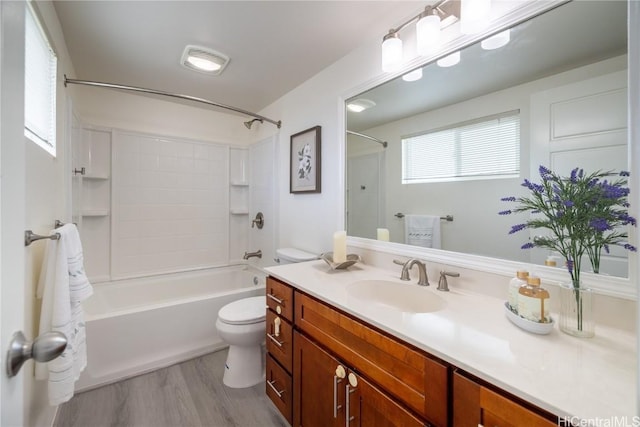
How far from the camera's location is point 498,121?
46.1 inches

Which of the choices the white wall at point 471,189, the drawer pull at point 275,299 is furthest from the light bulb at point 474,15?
the drawer pull at point 275,299

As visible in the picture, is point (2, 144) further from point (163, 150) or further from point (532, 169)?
point (163, 150)

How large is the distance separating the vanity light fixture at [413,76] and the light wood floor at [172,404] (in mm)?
2084

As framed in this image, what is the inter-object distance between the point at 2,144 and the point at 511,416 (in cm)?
112

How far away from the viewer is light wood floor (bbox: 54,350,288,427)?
1.51 m

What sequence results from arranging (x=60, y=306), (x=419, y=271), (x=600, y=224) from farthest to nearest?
(x=419, y=271) < (x=60, y=306) < (x=600, y=224)

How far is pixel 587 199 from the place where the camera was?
792 millimetres

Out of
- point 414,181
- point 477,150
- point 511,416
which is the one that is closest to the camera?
point 511,416

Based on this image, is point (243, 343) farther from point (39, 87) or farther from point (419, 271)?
point (39, 87)

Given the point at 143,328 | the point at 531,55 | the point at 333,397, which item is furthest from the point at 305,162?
the point at 143,328

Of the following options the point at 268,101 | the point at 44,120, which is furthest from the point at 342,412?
the point at 268,101

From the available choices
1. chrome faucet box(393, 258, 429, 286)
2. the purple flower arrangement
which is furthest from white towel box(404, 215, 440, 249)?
the purple flower arrangement

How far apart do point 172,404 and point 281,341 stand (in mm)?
887

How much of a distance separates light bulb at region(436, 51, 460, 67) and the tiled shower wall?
101 inches
